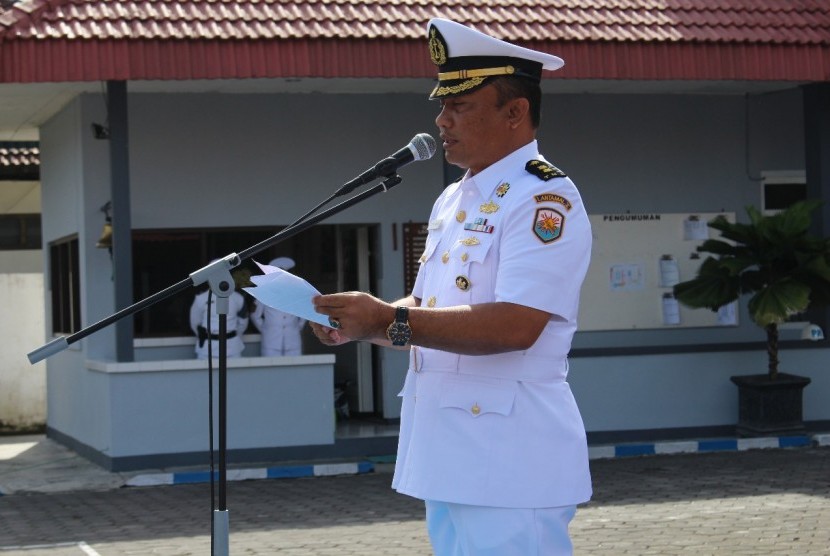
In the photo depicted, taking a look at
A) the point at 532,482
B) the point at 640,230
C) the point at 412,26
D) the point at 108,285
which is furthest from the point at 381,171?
the point at 640,230

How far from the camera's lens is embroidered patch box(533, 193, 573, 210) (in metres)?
3.27

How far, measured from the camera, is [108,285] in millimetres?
12812

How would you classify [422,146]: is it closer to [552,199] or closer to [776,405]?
[552,199]

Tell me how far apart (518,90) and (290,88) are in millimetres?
9725

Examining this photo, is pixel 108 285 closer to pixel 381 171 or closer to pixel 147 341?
pixel 147 341

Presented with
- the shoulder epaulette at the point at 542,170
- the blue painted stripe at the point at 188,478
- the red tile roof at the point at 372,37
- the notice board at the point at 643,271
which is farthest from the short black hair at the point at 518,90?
the notice board at the point at 643,271

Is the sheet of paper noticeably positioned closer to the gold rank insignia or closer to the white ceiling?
the gold rank insignia

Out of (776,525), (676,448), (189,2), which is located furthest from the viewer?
(676,448)

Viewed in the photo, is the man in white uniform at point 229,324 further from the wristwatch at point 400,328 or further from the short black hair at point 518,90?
the wristwatch at point 400,328

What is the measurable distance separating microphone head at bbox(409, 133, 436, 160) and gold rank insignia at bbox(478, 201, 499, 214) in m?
0.44

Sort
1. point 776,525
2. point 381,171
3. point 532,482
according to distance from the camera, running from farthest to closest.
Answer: point 776,525, point 381,171, point 532,482

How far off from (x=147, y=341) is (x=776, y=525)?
Answer: 21.4 feet

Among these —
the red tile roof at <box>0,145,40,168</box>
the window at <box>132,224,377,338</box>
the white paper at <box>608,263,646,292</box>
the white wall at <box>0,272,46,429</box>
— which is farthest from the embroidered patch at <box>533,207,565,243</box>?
the red tile roof at <box>0,145,40,168</box>

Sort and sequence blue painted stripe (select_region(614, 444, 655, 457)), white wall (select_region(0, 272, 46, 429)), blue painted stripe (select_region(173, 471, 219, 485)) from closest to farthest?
1. blue painted stripe (select_region(173, 471, 219, 485))
2. blue painted stripe (select_region(614, 444, 655, 457))
3. white wall (select_region(0, 272, 46, 429))
